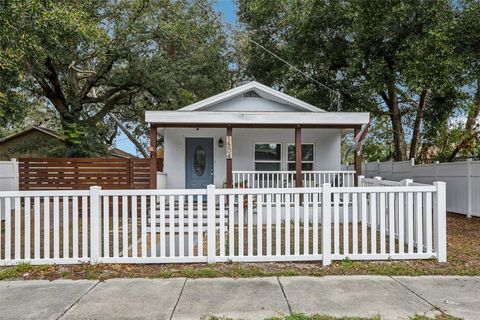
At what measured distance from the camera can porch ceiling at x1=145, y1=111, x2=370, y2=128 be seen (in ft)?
32.8

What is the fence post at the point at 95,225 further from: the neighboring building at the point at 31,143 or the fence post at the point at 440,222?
the neighboring building at the point at 31,143

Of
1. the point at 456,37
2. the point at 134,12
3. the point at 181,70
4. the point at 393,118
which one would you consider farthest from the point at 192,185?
the point at 393,118

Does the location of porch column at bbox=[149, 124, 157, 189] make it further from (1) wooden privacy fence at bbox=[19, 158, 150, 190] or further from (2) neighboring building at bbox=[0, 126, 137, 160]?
(2) neighboring building at bbox=[0, 126, 137, 160]

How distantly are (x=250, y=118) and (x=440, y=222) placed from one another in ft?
19.2

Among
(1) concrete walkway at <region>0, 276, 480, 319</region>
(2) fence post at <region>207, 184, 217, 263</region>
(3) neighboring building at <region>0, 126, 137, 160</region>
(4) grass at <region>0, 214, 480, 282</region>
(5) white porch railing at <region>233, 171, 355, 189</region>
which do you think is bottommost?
(1) concrete walkway at <region>0, 276, 480, 319</region>

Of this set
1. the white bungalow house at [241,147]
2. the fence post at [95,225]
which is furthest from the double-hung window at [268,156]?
the fence post at [95,225]

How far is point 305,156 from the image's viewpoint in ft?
41.3

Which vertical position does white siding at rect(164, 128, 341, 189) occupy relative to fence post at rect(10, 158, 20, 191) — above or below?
above

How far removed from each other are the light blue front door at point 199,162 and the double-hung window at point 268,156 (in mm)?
1697

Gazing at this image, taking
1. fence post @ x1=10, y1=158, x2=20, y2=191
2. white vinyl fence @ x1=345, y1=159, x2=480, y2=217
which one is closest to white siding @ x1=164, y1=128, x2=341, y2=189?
white vinyl fence @ x1=345, y1=159, x2=480, y2=217

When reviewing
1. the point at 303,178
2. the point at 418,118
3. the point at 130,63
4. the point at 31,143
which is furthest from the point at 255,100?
the point at 31,143

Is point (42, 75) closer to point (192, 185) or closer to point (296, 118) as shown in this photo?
point (192, 185)

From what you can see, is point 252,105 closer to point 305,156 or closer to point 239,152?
point 239,152

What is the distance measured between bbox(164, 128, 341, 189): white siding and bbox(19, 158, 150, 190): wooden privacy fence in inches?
37.5
